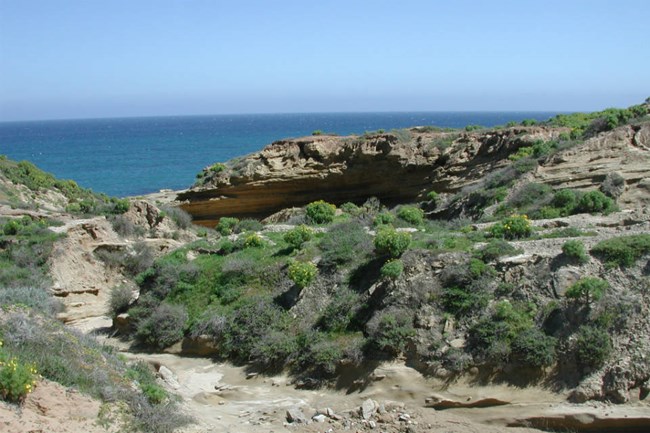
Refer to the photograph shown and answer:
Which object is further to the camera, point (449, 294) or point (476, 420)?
point (449, 294)

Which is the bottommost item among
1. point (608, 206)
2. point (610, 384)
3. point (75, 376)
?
point (610, 384)

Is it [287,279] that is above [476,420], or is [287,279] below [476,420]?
above

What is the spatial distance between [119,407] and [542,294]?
903cm

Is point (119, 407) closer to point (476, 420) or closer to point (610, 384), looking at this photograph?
point (476, 420)

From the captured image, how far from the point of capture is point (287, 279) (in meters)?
17.9

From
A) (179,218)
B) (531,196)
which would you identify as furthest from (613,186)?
(179,218)

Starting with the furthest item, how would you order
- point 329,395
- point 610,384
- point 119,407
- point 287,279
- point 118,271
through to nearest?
point 118,271
point 287,279
point 329,395
point 610,384
point 119,407

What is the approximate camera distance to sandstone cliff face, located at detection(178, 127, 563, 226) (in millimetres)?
33031

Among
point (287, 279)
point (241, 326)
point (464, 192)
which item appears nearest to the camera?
point (241, 326)

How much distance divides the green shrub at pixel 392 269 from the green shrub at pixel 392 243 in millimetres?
508

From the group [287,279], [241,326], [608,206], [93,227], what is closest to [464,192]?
[608,206]

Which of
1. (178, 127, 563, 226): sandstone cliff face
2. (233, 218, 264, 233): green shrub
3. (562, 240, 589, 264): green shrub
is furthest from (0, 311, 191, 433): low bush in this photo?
(178, 127, 563, 226): sandstone cliff face

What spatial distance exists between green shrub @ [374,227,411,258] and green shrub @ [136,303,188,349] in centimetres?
567

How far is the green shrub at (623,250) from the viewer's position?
14.2m
